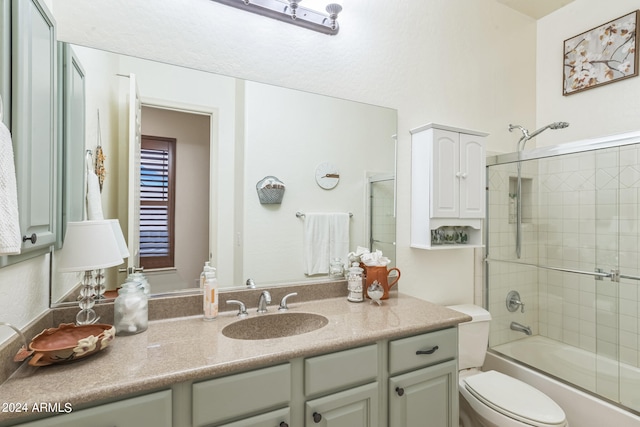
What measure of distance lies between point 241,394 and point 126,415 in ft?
1.00

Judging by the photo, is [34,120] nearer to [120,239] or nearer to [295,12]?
[120,239]

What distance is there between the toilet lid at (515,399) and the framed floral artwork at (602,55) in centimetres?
217

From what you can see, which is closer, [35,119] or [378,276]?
[35,119]

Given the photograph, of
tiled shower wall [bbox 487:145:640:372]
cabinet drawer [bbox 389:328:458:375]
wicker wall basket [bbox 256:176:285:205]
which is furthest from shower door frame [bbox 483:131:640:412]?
wicker wall basket [bbox 256:176:285:205]

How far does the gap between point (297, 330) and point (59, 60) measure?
1.42 metres

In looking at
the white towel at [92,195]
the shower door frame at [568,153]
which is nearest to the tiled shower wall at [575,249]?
the shower door frame at [568,153]

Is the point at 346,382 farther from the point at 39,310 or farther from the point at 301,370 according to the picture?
the point at 39,310

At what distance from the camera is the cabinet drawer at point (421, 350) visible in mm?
1300

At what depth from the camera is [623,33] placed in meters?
2.22

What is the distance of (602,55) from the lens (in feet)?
7.69

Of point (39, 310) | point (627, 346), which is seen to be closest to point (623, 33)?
point (627, 346)

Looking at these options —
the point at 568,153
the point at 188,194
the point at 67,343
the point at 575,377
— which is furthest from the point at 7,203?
the point at 575,377

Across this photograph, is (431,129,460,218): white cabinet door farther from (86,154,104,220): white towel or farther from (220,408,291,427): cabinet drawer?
(86,154,104,220): white towel

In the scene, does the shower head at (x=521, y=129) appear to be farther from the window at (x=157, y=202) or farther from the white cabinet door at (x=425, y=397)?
the window at (x=157, y=202)
